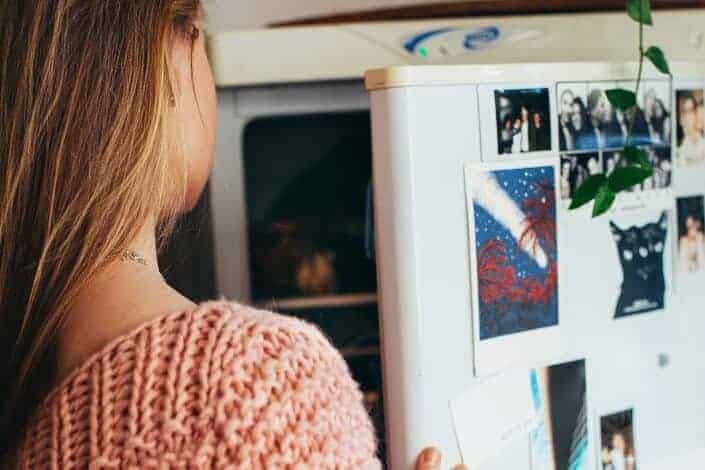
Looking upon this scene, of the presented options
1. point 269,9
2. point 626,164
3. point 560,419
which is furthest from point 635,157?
point 269,9

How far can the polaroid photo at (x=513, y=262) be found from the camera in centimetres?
74

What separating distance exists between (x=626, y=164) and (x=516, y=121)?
15 cm

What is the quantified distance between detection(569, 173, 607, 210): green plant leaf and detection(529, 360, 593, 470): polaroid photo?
16cm

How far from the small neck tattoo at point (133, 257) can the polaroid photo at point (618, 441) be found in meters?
0.49

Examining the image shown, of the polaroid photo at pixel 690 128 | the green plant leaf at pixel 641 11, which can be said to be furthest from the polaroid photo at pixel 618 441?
the green plant leaf at pixel 641 11

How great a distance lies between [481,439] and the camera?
757mm

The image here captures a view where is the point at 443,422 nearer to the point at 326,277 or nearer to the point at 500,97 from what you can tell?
the point at 500,97

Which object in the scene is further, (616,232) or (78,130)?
(616,232)

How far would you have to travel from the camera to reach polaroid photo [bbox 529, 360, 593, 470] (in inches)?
31.3

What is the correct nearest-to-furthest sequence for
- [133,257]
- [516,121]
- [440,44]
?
[133,257] → [516,121] → [440,44]

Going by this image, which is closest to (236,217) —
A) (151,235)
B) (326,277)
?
(326,277)

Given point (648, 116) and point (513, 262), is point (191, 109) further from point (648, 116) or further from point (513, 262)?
point (648, 116)

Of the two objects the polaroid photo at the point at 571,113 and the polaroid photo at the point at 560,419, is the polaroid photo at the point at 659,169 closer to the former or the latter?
the polaroid photo at the point at 571,113

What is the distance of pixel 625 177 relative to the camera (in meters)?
0.81
